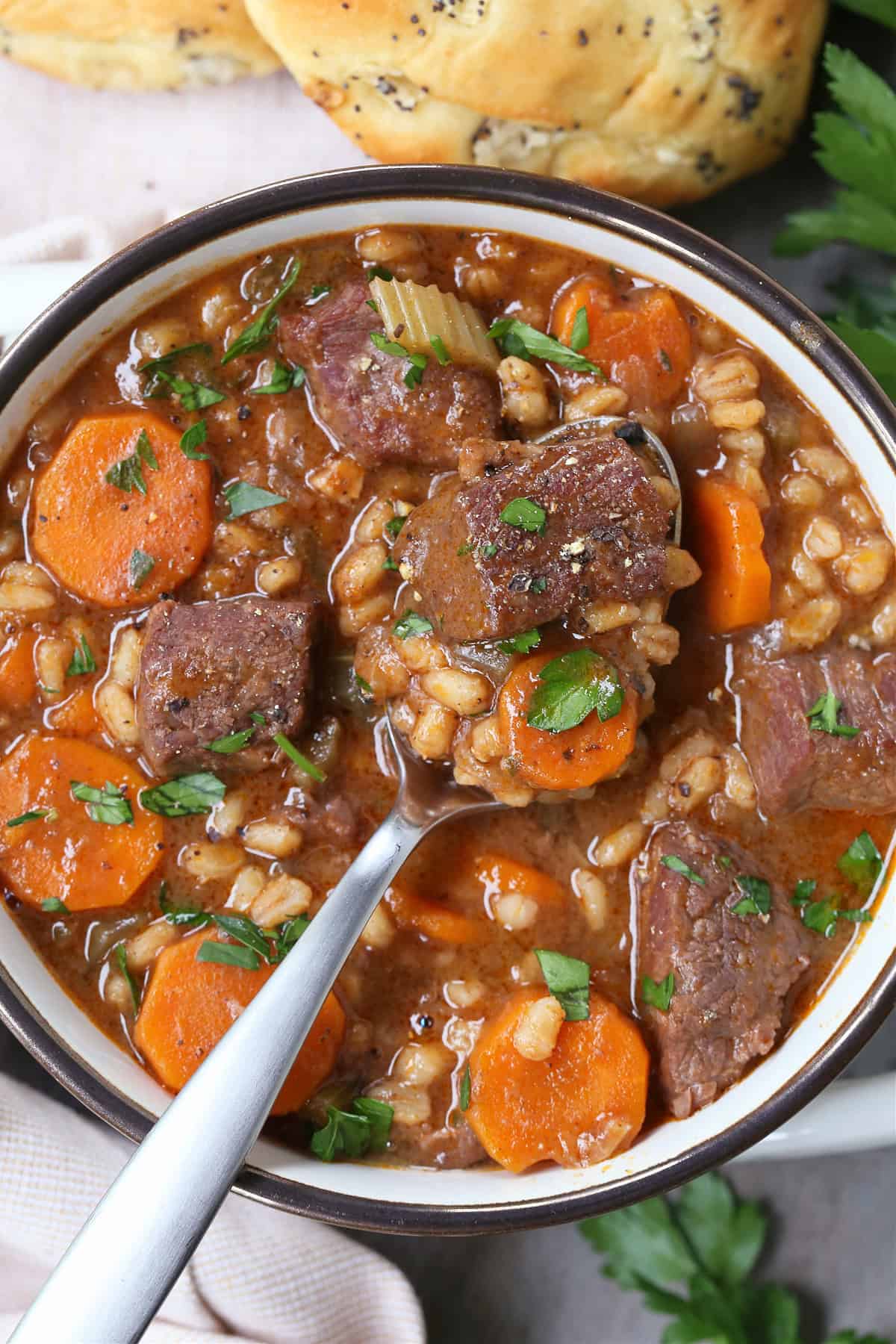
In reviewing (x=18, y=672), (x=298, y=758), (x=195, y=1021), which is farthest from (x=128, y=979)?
(x=18, y=672)

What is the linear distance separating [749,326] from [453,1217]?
2287mm

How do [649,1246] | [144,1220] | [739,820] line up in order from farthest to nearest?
[649,1246], [739,820], [144,1220]

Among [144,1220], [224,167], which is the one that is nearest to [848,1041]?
[144,1220]

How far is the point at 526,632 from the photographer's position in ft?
9.77

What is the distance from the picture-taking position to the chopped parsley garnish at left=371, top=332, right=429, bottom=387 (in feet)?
10.3

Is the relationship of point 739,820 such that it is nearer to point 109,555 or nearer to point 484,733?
point 484,733

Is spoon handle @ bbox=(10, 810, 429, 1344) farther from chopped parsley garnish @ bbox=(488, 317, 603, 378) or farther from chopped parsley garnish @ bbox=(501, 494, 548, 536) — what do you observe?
chopped parsley garnish @ bbox=(488, 317, 603, 378)

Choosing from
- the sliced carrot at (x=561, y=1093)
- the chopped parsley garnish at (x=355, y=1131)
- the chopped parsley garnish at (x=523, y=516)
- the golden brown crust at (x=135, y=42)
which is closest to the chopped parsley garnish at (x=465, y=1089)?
the sliced carrot at (x=561, y=1093)

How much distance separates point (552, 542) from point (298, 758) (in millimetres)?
846

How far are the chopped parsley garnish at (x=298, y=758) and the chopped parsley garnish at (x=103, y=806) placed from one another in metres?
0.43

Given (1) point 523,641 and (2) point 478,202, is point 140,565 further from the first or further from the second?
(2) point 478,202

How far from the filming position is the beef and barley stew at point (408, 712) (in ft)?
10.5

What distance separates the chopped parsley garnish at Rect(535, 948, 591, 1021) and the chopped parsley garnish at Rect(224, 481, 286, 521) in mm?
1345

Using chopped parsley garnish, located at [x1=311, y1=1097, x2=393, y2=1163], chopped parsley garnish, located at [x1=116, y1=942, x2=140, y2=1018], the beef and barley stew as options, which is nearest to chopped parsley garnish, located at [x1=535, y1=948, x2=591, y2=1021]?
the beef and barley stew
